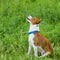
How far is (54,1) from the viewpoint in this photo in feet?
38.7

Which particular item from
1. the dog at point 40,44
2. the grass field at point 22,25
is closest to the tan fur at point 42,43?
the dog at point 40,44

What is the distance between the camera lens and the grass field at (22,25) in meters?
9.01

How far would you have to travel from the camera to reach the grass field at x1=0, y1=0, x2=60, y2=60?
901 cm

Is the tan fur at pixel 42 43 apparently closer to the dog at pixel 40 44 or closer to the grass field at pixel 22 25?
the dog at pixel 40 44

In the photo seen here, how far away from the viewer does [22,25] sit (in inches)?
410

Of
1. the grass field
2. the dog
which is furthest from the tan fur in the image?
the grass field

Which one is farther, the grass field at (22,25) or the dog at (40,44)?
the grass field at (22,25)

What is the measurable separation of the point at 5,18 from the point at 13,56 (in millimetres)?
2504

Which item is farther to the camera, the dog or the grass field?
the grass field

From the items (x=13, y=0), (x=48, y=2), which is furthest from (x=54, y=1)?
(x=13, y=0)

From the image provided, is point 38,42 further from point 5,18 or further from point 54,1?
point 54,1

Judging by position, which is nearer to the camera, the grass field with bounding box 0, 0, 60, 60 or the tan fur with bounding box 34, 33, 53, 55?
the tan fur with bounding box 34, 33, 53, 55

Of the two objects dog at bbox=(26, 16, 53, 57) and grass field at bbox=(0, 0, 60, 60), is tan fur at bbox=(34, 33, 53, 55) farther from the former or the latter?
grass field at bbox=(0, 0, 60, 60)

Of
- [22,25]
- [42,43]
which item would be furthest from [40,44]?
[22,25]
